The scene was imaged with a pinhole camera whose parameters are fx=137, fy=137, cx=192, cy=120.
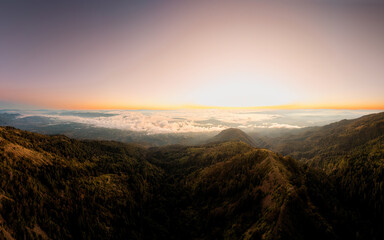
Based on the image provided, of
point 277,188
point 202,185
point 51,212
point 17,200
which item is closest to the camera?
point 17,200

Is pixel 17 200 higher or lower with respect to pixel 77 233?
higher

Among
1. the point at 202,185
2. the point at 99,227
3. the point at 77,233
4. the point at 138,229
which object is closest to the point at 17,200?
the point at 77,233

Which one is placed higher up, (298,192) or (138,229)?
(298,192)

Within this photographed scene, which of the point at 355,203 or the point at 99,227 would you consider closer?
the point at 99,227

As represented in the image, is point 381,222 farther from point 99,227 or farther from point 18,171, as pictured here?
point 18,171

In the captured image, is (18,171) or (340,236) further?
(18,171)

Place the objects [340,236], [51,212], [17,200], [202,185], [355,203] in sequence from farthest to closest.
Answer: [202,185], [355,203], [51,212], [17,200], [340,236]

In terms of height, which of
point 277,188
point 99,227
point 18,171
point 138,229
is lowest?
point 138,229

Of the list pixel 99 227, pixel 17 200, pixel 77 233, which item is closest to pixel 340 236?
pixel 99 227

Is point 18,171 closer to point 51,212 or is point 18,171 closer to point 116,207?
point 51,212
